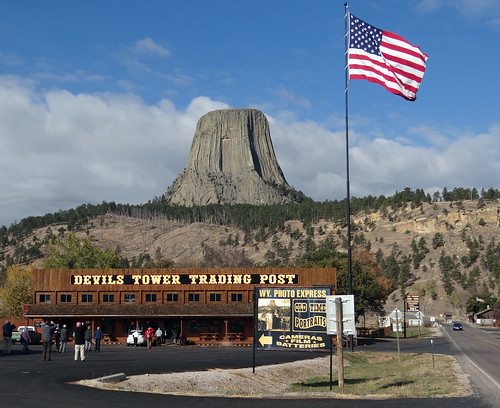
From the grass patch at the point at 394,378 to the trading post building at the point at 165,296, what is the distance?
1946 cm

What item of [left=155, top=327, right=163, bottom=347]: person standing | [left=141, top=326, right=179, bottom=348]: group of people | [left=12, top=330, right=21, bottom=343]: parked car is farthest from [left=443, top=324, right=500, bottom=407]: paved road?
[left=12, top=330, right=21, bottom=343]: parked car

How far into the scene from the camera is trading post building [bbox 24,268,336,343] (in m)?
60.4

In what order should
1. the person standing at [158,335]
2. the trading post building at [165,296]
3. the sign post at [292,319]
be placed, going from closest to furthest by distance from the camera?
1. the sign post at [292,319]
2. the person standing at [158,335]
3. the trading post building at [165,296]

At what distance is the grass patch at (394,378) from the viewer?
23469 millimetres

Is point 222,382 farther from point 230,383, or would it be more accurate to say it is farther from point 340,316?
point 340,316

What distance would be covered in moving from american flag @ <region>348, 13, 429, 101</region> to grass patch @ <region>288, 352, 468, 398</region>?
519 inches

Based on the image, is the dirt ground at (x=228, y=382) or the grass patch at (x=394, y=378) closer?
the dirt ground at (x=228, y=382)

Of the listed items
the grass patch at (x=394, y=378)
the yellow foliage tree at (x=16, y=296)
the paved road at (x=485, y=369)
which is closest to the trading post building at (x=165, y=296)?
the paved road at (x=485, y=369)

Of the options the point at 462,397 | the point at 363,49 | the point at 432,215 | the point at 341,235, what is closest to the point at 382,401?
the point at 462,397

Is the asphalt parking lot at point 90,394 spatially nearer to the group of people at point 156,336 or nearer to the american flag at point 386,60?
the american flag at point 386,60

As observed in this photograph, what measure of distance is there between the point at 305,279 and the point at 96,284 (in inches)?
820

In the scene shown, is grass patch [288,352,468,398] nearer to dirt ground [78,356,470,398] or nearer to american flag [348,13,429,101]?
dirt ground [78,356,470,398]

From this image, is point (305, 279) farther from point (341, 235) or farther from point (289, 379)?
point (341, 235)

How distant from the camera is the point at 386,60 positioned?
30812 millimetres
